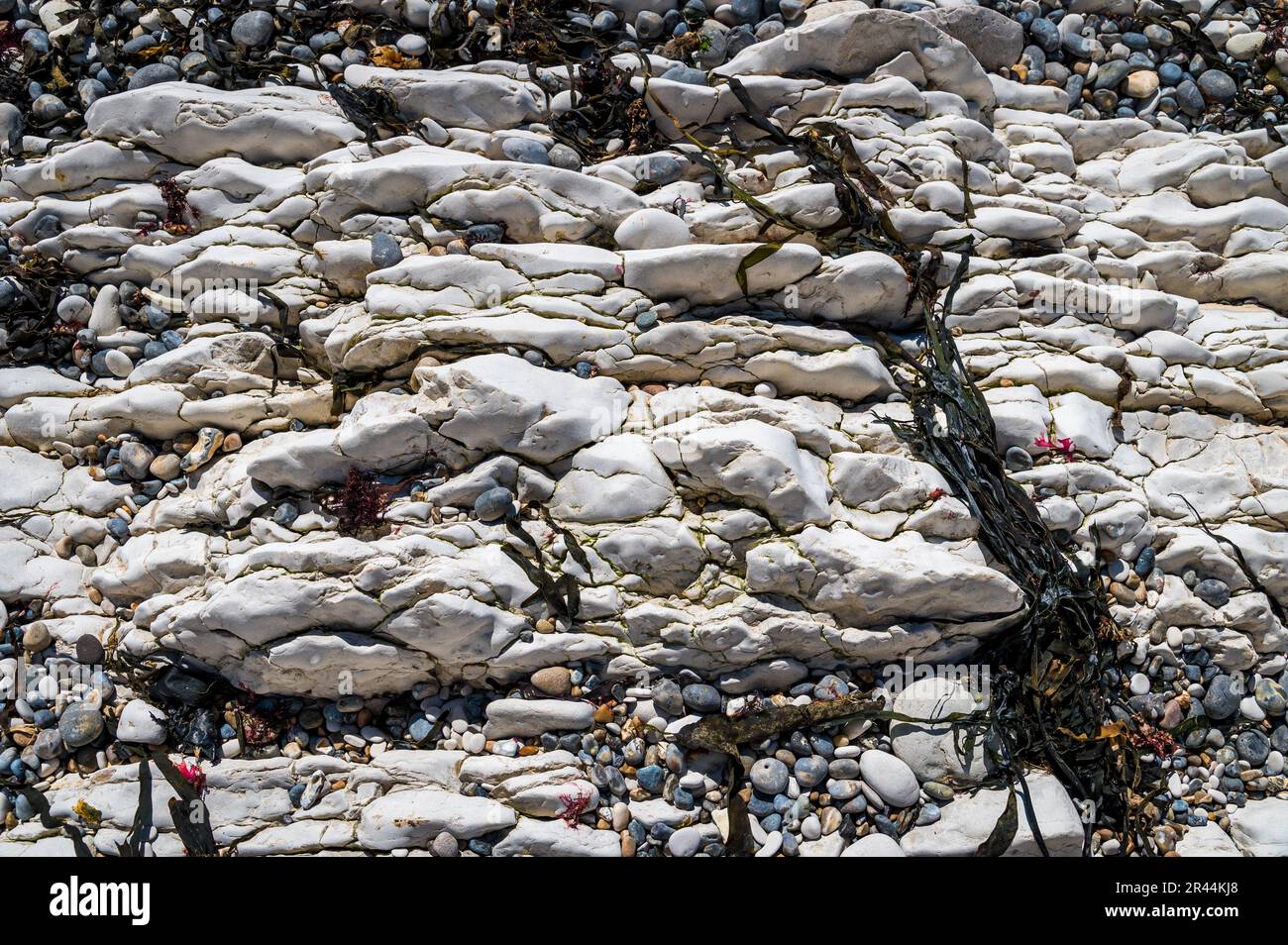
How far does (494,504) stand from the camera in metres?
4.89

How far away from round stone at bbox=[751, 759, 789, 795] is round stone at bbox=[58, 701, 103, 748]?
4384 mm

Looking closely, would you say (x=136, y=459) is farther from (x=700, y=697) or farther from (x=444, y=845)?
(x=700, y=697)

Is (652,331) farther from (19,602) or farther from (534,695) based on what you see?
(19,602)

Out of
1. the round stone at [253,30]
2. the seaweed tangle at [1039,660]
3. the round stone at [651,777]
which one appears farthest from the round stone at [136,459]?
the seaweed tangle at [1039,660]

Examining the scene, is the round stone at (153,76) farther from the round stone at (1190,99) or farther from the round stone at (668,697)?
the round stone at (1190,99)

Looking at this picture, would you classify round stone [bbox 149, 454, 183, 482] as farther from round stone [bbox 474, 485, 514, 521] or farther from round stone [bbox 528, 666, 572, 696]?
round stone [bbox 528, 666, 572, 696]

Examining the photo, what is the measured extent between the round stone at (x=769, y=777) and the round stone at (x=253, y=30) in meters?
7.40

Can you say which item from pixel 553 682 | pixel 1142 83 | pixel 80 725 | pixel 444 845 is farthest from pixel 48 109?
pixel 1142 83

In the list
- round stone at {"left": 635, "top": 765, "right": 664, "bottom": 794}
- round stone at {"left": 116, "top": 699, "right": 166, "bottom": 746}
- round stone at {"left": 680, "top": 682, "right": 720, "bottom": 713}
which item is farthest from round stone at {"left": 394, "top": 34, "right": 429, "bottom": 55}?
round stone at {"left": 635, "top": 765, "right": 664, "bottom": 794}

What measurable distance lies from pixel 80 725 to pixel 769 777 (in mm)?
4567

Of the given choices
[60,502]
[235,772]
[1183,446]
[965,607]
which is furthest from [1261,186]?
[60,502]

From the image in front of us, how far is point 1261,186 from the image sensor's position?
260 inches

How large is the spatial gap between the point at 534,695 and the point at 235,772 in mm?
1965

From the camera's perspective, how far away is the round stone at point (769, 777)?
459 cm
